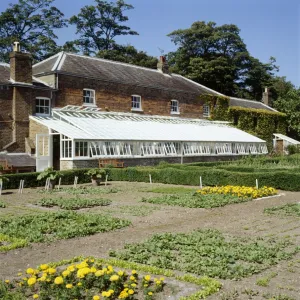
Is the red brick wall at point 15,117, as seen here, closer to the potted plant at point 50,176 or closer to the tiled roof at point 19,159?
the tiled roof at point 19,159

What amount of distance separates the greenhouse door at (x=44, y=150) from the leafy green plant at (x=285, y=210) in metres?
15.5

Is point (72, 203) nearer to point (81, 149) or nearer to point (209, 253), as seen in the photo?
point (209, 253)

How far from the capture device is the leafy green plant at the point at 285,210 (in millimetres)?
11292

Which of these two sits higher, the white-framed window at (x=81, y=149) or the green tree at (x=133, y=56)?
the green tree at (x=133, y=56)

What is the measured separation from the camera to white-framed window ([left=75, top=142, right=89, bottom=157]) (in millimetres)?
22828

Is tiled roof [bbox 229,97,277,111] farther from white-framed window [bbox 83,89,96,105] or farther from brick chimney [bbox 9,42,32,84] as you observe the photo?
brick chimney [bbox 9,42,32,84]

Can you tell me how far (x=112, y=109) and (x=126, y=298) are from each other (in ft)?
87.1

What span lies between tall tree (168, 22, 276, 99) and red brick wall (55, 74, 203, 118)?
16361mm

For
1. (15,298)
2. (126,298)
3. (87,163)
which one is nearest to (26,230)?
(15,298)

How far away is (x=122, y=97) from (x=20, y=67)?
8.61 metres

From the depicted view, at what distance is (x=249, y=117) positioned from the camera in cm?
4150

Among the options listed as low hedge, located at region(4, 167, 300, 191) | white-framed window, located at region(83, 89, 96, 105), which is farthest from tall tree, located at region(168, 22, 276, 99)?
low hedge, located at region(4, 167, 300, 191)

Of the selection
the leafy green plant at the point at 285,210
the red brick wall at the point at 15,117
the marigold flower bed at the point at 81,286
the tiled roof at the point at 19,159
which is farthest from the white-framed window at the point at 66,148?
the marigold flower bed at the point at 81,286

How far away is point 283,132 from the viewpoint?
149 ft
